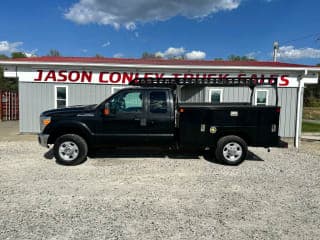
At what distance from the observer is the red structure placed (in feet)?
54.3

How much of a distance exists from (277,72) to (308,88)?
48.3m

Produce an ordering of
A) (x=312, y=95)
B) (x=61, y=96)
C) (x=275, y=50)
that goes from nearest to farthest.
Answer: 1. (x=61, y=96)
2. (x=275, y=50)
3. (x=312, y=95)

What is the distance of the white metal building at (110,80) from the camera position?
1007 centimetres

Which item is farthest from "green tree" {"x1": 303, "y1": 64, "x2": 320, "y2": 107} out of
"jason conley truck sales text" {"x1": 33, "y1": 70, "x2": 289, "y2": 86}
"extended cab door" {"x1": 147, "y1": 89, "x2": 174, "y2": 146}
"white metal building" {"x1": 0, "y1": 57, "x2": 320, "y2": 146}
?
"extended cab door" {"x1": 147, "y1": 89, "x2": 174, "y2": 146}

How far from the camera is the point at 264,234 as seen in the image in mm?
3123

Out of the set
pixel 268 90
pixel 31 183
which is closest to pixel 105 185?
pixel 31 183

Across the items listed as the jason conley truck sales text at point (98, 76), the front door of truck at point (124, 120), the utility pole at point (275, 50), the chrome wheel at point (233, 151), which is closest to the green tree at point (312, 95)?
the utility pole at point (275, 50)

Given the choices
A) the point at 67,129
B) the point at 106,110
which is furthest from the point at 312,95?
the point at 67,129

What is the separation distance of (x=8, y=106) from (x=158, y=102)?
1534 centimetres

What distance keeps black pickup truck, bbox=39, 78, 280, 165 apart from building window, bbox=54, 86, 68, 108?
4.39 metres

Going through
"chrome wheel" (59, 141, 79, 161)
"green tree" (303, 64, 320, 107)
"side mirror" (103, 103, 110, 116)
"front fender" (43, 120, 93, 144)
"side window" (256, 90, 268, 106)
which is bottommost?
"chrome wheel" (59, 141, 79, 161)

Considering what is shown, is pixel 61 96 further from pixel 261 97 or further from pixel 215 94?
pixel 261 97

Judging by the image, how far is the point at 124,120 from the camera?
6.27 m

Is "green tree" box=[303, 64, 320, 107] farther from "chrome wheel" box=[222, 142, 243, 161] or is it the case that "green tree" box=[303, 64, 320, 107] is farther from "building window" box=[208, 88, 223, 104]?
"chrome wheel" box=[222, 142, 243, 161]
